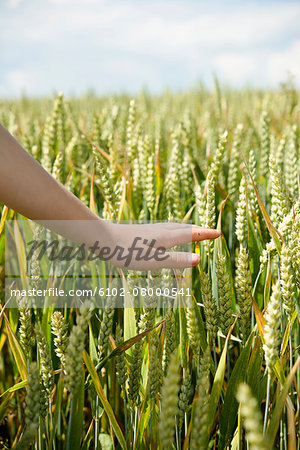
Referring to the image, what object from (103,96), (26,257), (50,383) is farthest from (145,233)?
(103,96)

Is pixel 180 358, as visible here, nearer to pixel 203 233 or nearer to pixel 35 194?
pixel 203 233

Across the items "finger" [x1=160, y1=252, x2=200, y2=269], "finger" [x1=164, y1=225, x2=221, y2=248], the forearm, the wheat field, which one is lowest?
the wheat field

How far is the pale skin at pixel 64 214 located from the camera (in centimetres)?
49

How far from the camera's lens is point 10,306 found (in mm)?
782

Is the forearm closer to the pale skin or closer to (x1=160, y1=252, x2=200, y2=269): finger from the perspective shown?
the pale skin

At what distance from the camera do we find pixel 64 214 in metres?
0.54

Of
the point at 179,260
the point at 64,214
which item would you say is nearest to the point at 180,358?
the point at 179,260

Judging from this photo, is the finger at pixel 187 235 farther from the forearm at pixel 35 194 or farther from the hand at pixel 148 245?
the forearm at pixel 35 194

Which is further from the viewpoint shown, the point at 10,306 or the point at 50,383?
the point at 10,306

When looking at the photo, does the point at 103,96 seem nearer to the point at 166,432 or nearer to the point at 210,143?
the point at 210,143

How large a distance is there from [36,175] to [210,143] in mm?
1088

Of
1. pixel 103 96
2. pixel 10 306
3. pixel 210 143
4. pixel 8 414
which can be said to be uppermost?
pixel 103 96

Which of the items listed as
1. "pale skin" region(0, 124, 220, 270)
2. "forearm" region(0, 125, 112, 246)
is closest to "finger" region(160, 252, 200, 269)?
"pale skin" region(0, 124, 220, 270)

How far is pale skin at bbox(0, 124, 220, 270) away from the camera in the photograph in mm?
493
